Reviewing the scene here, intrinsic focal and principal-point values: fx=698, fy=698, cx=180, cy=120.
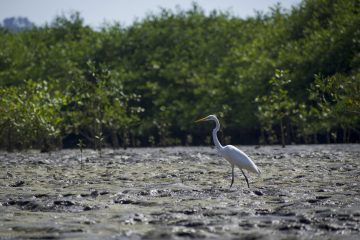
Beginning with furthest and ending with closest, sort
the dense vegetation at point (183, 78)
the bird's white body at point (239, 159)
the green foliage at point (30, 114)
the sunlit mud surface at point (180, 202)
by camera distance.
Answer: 1. the dense vegetation at point (183, 78)
2. the green foliage at point (30, 114)
3. the bird's white body at point (239, 159)
4. the sunlit mud surface at point (180, 202)

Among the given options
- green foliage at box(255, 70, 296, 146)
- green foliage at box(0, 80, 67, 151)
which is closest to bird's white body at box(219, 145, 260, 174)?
green foliage at box(255, 70, 296, 146)

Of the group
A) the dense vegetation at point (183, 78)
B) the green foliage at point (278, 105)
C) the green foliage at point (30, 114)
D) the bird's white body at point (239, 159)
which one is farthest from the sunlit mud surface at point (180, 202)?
the dense vegetation at point (183, 78)

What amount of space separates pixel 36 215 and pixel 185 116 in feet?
122

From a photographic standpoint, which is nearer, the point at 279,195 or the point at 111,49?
the point at 279,195

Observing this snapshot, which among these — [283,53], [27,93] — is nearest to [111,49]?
[283,53]

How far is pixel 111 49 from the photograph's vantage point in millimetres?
57562

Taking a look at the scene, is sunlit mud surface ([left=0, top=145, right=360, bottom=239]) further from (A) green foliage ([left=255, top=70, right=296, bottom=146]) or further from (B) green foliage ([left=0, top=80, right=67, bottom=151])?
(A) green foliage ([left=255, top=70, right=296, bottom=146])

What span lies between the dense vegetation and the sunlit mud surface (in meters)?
13.7

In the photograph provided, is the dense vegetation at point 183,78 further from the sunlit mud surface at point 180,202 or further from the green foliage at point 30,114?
the sunlit mud surface at point 180,202

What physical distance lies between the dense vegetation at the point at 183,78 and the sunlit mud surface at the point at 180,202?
1375 cm

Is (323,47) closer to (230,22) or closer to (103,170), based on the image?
(230,22)

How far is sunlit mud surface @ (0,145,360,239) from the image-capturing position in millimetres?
10508

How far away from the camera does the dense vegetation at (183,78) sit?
35812 millimetres

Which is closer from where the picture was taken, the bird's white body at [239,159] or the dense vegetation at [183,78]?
the bird's white body at [239,159]
